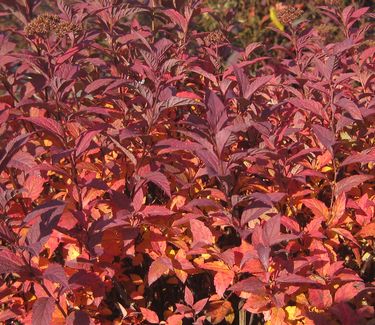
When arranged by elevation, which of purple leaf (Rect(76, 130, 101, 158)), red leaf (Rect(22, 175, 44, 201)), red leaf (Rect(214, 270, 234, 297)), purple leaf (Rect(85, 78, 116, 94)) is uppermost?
purple leaf (Rect(85, 78, 116, 94))

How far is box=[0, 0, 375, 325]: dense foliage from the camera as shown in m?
1.71

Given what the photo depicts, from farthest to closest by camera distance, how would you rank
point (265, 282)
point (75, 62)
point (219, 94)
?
point (75, 62)
point (219, 94)
point (265, 282)

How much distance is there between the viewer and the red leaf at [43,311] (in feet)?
4.95

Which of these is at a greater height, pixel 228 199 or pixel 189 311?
pixel 228 199

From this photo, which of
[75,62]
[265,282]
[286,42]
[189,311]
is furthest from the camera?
[286,42]

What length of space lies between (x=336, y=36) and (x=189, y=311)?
526 cm

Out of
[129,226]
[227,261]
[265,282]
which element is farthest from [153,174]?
[265,282]

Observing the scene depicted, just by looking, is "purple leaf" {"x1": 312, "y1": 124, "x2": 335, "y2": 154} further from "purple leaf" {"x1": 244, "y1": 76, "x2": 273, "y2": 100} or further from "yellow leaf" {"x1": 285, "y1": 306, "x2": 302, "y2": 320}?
"yellow leaf" {"x1": 285, "y1": 306, "x2": 302, "y2": 320}

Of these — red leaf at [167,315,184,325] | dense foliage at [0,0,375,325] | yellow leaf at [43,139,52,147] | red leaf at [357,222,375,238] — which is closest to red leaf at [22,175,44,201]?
dense foliage at [0,0,375,325]

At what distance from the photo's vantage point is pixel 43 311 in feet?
5.04

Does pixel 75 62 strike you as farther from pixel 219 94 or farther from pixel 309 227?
pixel 309 227

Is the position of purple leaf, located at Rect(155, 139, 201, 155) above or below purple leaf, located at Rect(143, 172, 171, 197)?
above

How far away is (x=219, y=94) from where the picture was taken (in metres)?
2.11

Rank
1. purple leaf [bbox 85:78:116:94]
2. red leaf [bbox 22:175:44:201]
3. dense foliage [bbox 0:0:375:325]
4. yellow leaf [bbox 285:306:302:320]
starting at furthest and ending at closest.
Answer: purple leaf [bbox 85:78:116:94] → red leaf [bbox 22:175:44:201] → yellow leaf [bbox 285:306:302:320] → dense foliage [bbox 0:0:375:325]
